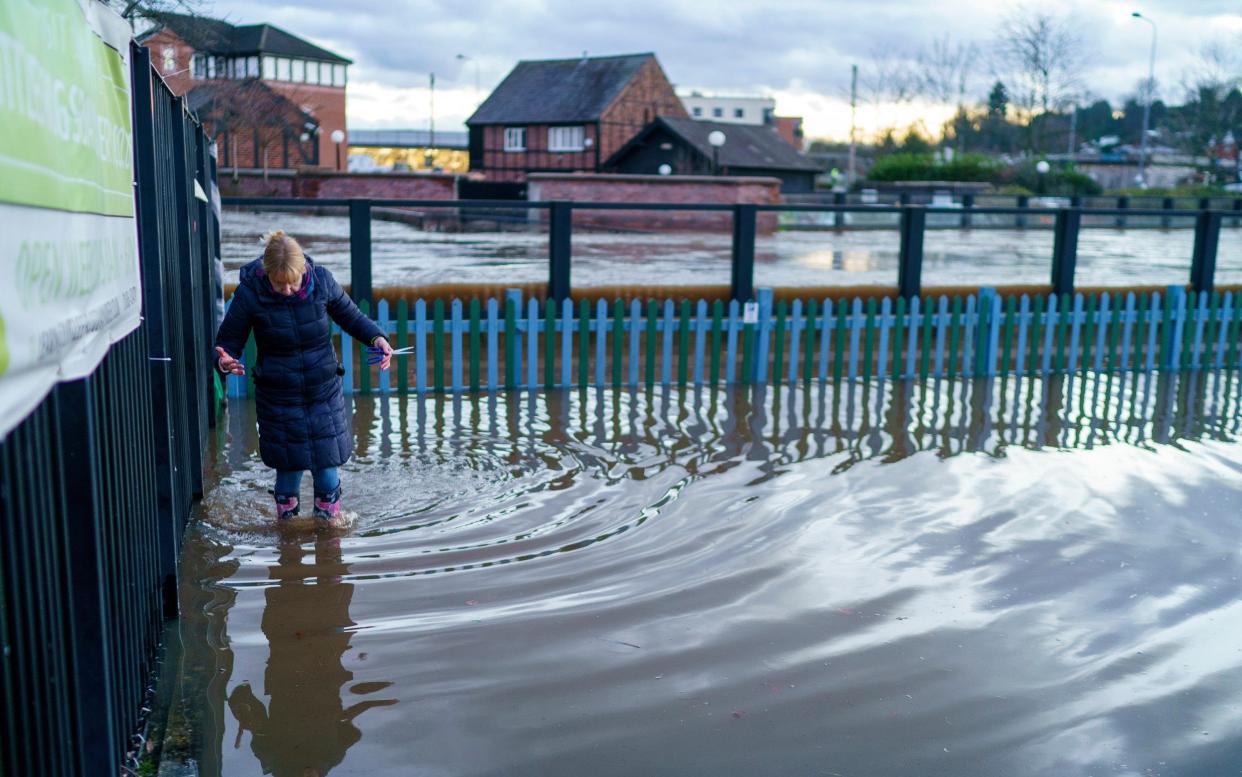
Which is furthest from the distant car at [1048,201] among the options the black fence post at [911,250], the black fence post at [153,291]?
the black fence post at [153,291]

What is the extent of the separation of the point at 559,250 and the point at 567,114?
150 ft

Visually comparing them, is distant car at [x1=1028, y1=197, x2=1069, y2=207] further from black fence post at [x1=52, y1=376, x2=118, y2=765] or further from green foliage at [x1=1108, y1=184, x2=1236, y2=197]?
black fence post at [x1=52, y1=376, x2=118, y2=765]

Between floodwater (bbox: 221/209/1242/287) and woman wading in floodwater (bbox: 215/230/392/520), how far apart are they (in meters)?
7.66

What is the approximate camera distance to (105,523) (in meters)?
2.89

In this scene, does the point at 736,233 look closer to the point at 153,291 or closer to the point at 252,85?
the point at 153,291

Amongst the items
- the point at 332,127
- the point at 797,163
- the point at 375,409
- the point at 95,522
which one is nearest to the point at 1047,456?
the point at 375,409

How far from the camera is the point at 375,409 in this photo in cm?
842

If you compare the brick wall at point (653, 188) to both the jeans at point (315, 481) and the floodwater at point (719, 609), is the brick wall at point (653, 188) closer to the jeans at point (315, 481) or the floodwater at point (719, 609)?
the floodwater at point (719, 609)

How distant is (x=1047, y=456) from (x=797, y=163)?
128ft

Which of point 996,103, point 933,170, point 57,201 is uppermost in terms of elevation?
point 996,103

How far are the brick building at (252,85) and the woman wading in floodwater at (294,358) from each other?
116 cm

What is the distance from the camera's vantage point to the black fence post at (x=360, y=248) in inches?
361

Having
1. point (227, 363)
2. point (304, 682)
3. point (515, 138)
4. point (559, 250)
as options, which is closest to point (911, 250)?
point (559, 250)

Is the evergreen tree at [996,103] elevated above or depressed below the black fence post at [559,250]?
above
